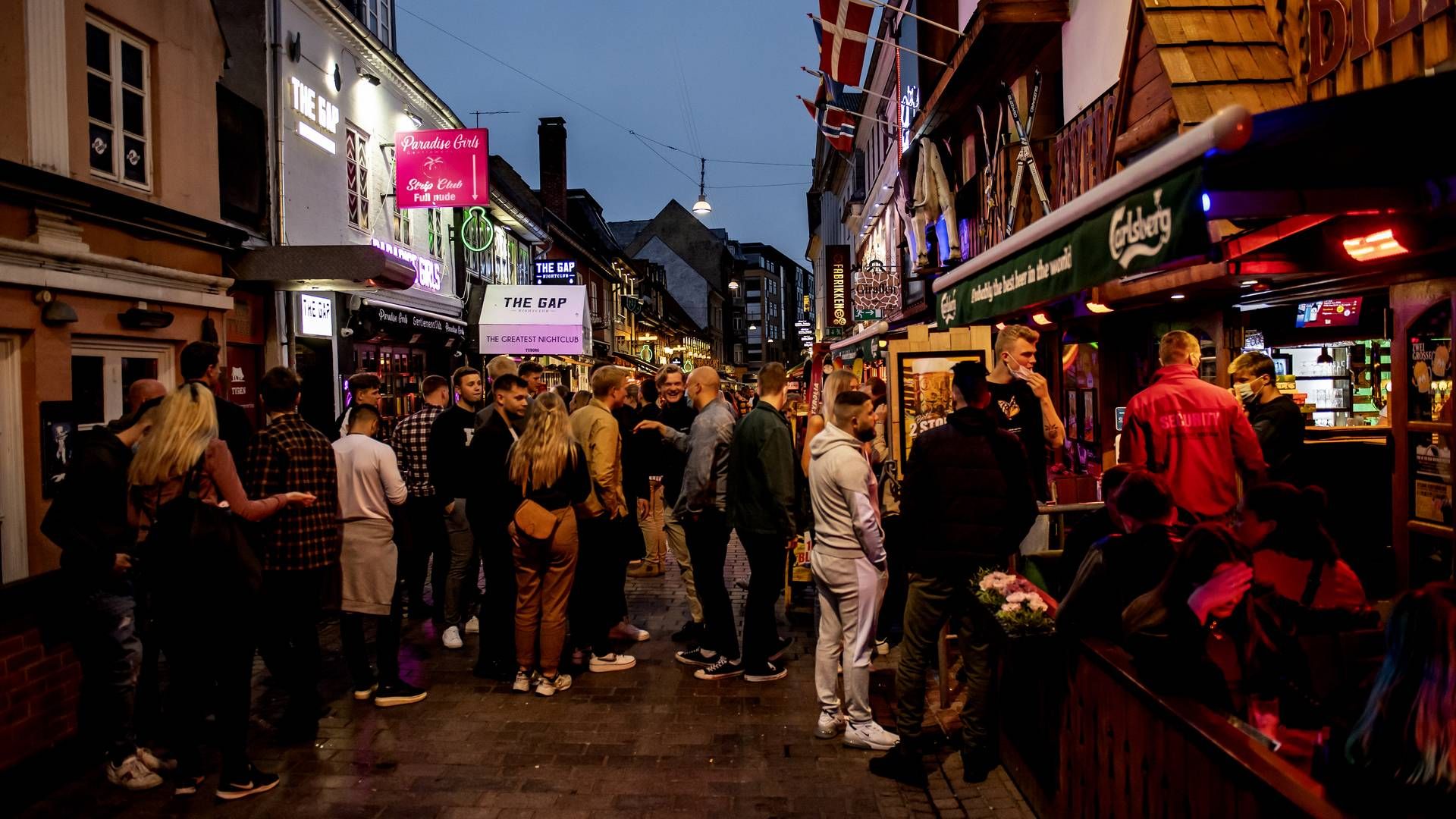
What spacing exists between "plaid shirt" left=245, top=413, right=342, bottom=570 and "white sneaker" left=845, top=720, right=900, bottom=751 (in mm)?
3298

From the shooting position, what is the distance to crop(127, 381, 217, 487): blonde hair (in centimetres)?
440

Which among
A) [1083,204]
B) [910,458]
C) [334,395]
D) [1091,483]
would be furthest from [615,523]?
[334,395]

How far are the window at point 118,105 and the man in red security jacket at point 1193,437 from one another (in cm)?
833

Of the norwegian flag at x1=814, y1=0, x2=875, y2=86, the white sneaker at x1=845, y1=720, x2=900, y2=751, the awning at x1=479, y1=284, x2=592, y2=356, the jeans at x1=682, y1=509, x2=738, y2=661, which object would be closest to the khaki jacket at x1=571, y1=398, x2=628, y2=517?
the jeans at x1=682, y1=509, x2=738, y2=661

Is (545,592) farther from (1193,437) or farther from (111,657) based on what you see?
(1193,437)

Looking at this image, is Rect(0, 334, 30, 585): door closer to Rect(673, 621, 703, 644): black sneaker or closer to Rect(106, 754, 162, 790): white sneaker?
Rect(106, 754, 162, 790): white sneaker

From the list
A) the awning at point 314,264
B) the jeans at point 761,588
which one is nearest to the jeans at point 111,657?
the jeans at point 761,588

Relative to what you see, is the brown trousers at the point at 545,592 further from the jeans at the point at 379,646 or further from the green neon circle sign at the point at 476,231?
the green neon circle sign at the point at 476,231

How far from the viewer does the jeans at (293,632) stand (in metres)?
5.24

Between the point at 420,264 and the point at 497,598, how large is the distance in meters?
12.6

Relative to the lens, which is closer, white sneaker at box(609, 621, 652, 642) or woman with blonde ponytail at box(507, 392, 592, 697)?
woman with blonde ponytail at box(507, 392, 592, 697)

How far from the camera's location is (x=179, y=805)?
14.6ft

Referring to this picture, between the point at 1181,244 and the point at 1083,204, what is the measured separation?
0.86 meters

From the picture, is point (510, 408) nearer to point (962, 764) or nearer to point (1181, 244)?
point (962, 764)
